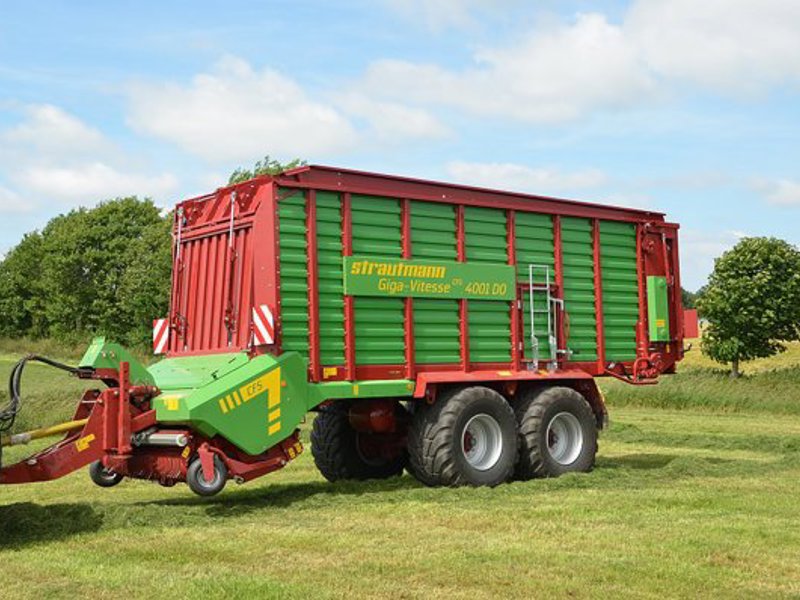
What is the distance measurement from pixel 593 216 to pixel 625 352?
6.11ft

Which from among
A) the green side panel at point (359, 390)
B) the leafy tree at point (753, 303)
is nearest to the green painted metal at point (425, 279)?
the green side panel at point (359, 390)

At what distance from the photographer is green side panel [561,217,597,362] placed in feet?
43.5

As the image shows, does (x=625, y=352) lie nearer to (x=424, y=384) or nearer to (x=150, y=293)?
(x=424, y=384)

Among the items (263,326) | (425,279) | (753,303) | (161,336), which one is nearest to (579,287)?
(425,279)

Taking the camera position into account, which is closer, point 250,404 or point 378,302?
point 250,404

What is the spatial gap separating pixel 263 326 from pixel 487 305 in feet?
10.2

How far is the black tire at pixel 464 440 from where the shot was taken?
1123cm

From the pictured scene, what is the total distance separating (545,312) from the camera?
12.9 m

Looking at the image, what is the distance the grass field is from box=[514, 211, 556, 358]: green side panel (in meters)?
1.80

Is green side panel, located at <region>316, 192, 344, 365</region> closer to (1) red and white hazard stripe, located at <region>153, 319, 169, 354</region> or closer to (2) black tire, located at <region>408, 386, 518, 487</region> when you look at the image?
(2) black tire, located at <region>408, 386, 518, 487</region>

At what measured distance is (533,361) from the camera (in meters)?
12.7

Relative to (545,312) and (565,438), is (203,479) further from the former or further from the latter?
(545,312)

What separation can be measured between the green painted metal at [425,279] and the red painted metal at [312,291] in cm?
39

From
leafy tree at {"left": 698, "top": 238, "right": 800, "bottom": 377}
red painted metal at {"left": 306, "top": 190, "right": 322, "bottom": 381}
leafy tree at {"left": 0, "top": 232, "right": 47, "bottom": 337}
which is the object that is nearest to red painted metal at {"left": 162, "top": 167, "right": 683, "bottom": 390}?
red painted metal at {"left": 306, "top": 190, "right": 322, "bottom": 381}
